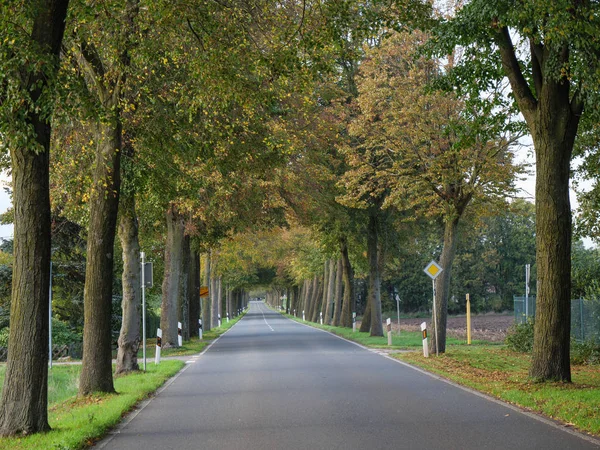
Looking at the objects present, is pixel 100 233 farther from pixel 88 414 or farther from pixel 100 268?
pixel 88 414

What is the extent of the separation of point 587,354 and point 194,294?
23.3 metres

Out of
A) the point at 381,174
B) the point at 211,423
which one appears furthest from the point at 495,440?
the point at 381,174

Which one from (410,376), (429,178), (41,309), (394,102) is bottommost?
(410,376)

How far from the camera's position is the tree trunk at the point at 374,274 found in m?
37.1

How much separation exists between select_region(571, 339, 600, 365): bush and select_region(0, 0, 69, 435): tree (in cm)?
1498

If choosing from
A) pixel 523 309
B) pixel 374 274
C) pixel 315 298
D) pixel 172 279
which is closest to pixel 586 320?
pixel 523 309

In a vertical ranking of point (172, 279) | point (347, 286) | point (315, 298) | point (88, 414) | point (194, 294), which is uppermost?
point (172, 279)

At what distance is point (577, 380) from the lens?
51.9 ft

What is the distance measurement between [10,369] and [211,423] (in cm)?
281

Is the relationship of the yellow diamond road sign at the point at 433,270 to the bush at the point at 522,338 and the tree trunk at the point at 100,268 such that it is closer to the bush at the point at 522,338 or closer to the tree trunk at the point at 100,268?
the bush at the point at 522,338

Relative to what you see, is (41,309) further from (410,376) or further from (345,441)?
(410,376)

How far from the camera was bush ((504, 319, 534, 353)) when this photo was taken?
83.0 ft

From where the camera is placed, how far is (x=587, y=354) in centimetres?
2120

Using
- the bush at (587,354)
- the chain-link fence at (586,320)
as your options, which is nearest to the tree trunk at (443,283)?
the chain-link fence at (586,320)
